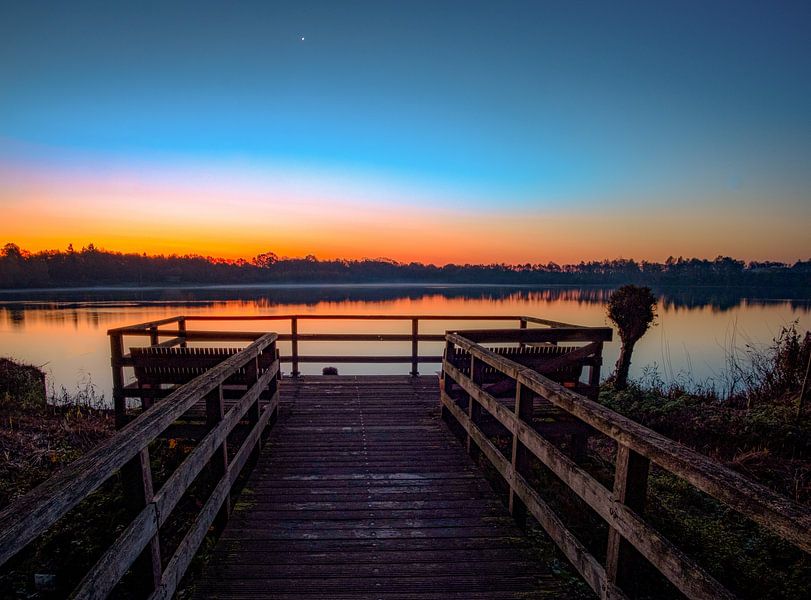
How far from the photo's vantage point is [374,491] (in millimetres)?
4109

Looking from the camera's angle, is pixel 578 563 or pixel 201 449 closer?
pixel 578 563

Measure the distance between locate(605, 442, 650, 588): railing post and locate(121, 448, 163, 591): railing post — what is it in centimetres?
237

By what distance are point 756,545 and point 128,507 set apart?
17.5 feet

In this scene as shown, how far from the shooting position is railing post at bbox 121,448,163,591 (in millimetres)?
2094

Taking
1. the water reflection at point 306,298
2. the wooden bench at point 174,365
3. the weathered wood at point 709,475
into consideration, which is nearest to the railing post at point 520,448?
the weathered wood at point 709,475

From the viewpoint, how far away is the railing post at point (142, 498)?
82.4 inches

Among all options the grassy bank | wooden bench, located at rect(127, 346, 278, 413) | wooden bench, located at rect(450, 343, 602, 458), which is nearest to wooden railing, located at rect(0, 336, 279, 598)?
wooden bench, located at rect(127, 346, 278, 413)

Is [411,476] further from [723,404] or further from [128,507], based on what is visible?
[723,404]

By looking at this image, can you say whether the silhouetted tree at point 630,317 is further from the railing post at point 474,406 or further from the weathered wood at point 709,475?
the weathered wood at point 709,475

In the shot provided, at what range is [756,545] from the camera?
163 inches

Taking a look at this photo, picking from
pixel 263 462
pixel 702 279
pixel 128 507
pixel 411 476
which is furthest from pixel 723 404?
pixel 702 279

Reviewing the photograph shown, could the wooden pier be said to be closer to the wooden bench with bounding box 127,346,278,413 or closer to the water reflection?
the wooden bench with bounding box 127,346,278,413

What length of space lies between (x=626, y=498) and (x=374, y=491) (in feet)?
8.31

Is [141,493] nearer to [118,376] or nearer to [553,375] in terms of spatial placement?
[553,375]
